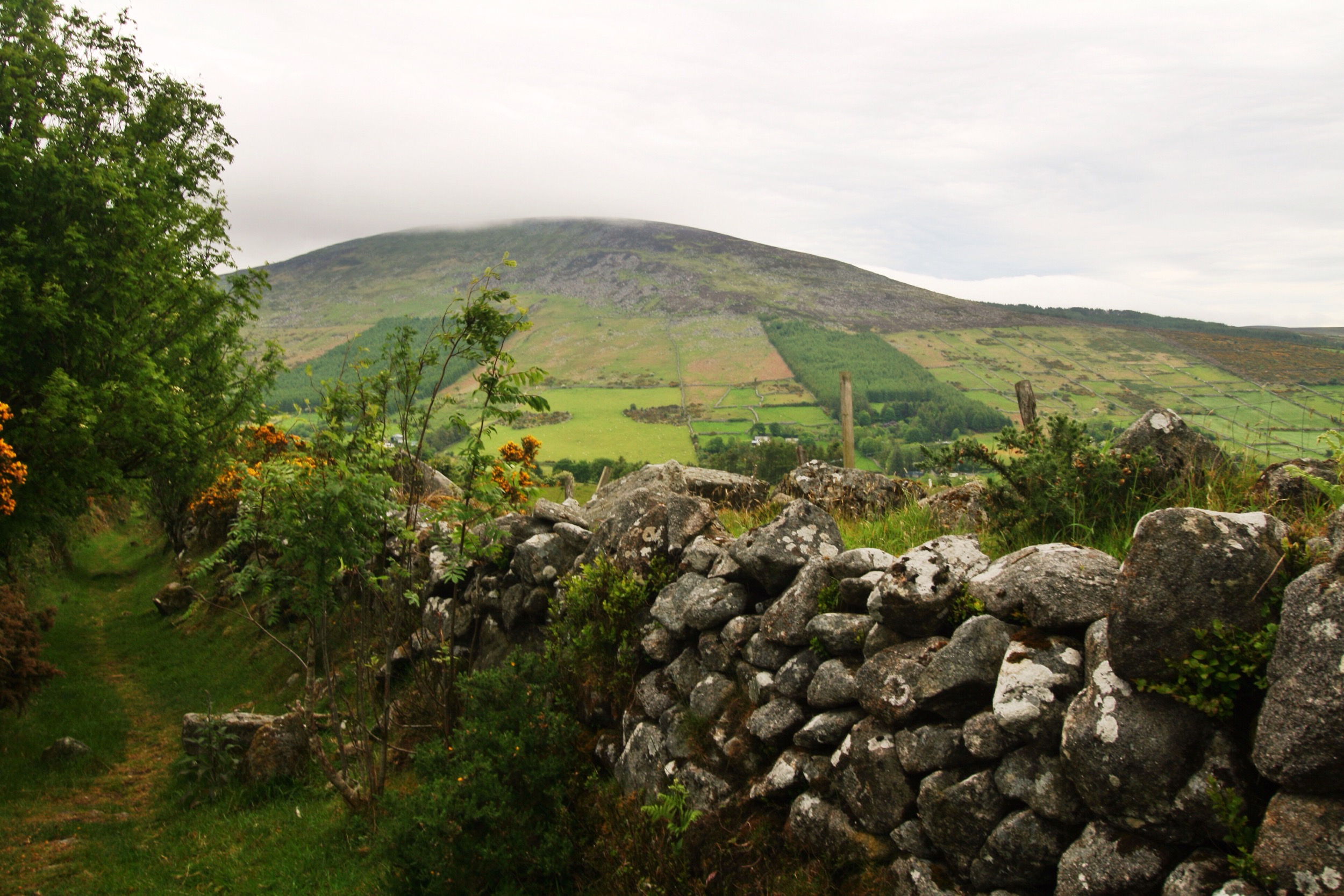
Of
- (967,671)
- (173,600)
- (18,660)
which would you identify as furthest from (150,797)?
(173,600)

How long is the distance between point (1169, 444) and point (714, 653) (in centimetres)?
486

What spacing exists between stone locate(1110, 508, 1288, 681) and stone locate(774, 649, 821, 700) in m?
2.68

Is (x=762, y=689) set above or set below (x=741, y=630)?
below

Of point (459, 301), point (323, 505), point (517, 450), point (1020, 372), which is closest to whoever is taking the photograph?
point (323, 505)

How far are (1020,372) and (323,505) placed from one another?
382 feet

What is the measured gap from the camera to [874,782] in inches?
207

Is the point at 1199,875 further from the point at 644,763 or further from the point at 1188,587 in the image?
the point at 644,763

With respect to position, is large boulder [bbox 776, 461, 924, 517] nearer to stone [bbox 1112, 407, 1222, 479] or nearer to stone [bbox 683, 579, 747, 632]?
stone [bbox 683, 579, 747, 632]

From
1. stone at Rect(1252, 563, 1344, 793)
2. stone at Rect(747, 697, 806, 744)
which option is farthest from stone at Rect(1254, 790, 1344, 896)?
stone at Rect(747, 697, 806, 744)

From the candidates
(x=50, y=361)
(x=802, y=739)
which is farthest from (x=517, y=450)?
(x=802, y=739)

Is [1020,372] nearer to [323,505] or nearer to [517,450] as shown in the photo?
[517,450]

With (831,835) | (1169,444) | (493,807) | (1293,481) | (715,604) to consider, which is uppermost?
(1169,444)

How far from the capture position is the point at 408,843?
6852mm

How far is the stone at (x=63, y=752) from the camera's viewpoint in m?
12.8
